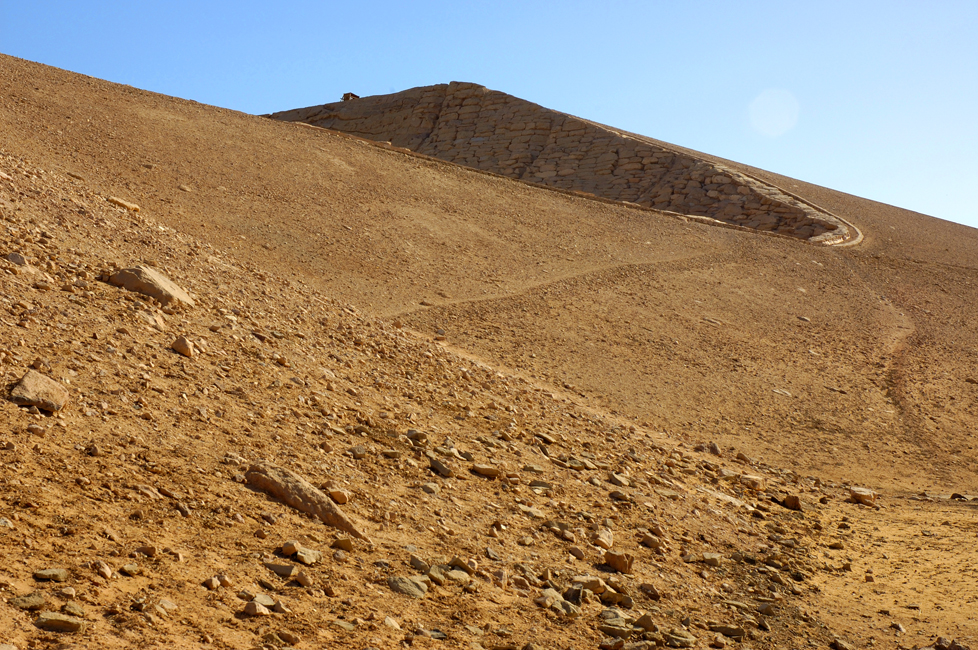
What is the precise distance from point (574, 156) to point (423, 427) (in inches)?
654

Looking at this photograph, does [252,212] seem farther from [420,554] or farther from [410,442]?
[420,554]

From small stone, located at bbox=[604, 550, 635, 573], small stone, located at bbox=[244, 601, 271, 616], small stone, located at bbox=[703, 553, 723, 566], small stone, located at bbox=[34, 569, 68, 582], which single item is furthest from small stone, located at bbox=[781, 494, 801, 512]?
small stone, located at bbox=[34, 569, 68, 582]

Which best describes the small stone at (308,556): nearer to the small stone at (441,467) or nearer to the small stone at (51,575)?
the small stone at (51,575)

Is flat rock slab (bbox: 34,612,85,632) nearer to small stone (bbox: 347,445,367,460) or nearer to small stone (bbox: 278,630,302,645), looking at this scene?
small stone (bbox: 278,630,302,645)

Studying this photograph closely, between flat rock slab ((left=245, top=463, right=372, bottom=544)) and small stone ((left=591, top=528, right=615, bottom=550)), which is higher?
small stone ((left=591, top=528, right=615, bottom=550))

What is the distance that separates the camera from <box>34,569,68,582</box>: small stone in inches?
108

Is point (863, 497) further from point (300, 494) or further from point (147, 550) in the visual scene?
point (147, 550)

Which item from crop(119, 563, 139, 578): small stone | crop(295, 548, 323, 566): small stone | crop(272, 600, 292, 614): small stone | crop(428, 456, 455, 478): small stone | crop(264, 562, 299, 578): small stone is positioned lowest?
crop(272, 600, 292, 614): small stone

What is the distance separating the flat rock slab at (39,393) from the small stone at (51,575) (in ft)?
3.99

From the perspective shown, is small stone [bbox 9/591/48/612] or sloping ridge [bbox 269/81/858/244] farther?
sloping ridge [bbox 269/81/858/244]

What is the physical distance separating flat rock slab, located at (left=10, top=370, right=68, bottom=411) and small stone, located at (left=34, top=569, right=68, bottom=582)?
3.99 ft

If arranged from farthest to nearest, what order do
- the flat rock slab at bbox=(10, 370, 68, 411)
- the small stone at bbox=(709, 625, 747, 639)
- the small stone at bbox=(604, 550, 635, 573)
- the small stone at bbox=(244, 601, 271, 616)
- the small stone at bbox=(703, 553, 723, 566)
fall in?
1. the small stone at bbox=(703, 553, 723, 566)
2. the small stone at bbox=(604, 550, 635, 573)
3. the small stone at bbox=(709, 625, 747, 639)
4. the flat rock slab at bbox=(10, 370, 68, 411)
5. the small stone at bbox=(244, 601, 271, 616)

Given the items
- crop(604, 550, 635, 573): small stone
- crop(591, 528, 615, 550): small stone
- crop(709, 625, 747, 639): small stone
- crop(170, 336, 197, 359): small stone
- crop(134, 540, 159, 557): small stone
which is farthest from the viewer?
crop(170, 336, 197, 359): small stone

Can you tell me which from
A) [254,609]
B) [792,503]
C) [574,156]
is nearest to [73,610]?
[254,609]
